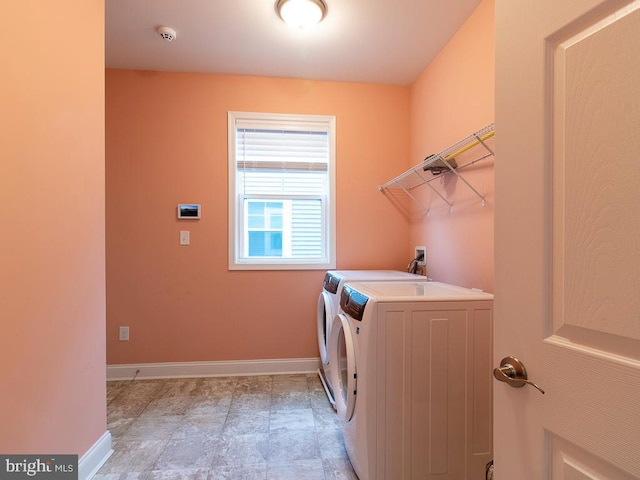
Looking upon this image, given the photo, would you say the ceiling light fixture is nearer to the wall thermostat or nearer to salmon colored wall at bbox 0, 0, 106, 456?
salmon colored wall at bbox 0, 0, 106, 456

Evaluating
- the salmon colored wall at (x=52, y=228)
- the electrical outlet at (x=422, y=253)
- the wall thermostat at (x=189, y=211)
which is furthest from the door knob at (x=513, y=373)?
the wall thermostat at (x=189, y=211)

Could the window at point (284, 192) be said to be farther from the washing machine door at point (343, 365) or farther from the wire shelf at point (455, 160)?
the washing machine door at point (343, 365)

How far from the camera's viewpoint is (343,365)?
5.42 feet

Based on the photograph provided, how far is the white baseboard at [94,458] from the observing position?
4.40 feet

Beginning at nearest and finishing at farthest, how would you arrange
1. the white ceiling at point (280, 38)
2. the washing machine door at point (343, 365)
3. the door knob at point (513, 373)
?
the door knob at point (513, 373) → the washing machine door at point (343, 365) → the white ceiling at point (280, 38)

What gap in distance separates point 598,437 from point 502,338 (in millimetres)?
233

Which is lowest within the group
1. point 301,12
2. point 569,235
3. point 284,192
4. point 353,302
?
point 353,302

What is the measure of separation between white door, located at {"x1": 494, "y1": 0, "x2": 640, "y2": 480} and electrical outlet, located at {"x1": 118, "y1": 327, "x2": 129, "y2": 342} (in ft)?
8.79

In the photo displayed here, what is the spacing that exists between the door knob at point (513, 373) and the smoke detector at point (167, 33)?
8.38ft

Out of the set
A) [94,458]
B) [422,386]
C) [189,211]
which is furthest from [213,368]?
[422,386]

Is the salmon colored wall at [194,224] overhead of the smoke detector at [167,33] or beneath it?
beneath

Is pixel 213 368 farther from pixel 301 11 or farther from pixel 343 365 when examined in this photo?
pixel 301 11

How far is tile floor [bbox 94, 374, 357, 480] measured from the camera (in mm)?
1435

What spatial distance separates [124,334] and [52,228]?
1569 mm
